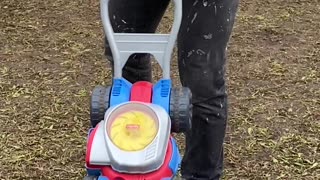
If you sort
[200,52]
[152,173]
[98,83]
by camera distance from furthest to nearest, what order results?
[98,83]
[200,52]
[152,173]

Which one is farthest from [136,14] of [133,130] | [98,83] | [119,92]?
[98,83]

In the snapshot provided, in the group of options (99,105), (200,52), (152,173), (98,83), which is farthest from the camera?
(98,83)

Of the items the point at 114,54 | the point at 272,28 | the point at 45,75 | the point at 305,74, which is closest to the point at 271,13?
the point at 272,28

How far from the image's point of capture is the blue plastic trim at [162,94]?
1836 millimetres

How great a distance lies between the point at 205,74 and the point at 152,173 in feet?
1.59

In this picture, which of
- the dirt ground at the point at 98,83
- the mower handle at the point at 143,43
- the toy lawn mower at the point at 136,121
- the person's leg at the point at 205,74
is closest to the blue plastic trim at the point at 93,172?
the toy lawn mower at the point at 136,121

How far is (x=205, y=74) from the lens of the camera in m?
2.12

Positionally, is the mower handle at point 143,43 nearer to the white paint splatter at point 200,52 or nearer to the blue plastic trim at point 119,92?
the blue plastic trim at point 119,92

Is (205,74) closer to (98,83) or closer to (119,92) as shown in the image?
(119,92)

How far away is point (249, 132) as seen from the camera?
321 centimetres

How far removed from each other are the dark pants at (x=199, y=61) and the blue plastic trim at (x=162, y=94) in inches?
10.2

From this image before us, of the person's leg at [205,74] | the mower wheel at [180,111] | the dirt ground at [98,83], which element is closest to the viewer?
the mower wheel at [180,111]

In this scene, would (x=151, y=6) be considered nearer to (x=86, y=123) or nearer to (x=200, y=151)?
(x=200, y=151)

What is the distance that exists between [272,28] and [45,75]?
157 centimetres
